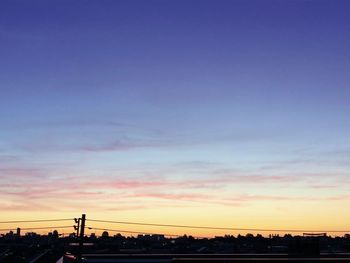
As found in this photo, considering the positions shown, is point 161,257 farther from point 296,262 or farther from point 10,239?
point 10,239

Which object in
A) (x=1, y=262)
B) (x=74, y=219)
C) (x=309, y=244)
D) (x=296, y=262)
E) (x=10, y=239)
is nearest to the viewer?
(x=296, y=262)

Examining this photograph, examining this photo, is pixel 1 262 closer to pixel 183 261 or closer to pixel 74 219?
pixel 74 219

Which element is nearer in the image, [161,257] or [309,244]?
[161,257]

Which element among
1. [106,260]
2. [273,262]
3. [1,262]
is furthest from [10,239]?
[273,262]

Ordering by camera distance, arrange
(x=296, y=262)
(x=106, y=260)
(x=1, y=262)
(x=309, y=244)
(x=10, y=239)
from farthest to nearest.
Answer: (x=10, y=239)
(x=309, y=244)
(x=1, y=262)
(x=106, y=260)
(x=296, y=262)

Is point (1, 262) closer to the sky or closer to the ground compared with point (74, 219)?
closer to the ground

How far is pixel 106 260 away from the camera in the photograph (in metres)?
54.5

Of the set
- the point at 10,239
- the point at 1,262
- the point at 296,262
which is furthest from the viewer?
the point at 10,239

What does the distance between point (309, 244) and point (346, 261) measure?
35.9m

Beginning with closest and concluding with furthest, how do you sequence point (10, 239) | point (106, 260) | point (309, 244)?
1. point (106, 260)
2. point (309, 244)
3. point (10, 239)

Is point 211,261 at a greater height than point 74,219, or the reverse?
point 74,219

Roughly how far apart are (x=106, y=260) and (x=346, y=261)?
23273 mm

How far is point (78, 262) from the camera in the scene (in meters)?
48.2

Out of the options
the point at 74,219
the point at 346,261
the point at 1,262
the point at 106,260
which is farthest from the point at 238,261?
the point at 1,262
